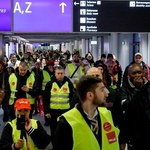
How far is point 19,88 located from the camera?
6.98 meters

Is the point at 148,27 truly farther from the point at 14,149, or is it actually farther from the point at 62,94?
the point at 14,149

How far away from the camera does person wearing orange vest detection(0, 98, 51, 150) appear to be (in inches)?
144

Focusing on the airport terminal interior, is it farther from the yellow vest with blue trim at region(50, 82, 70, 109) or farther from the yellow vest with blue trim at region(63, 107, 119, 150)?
the yellow vest with blue trim at region(63, 107, 119, 150)

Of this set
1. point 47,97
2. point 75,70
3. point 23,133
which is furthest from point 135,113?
point 75,70

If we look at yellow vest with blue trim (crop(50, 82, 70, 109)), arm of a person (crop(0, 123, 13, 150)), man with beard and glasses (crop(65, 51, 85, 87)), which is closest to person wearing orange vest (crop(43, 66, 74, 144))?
yellow vest with blue trim (crop(50, 82, 70, 109))

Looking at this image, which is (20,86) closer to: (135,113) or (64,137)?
(135,113)

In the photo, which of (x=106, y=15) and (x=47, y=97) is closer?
(x=47, y=97)

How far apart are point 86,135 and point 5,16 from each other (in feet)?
20.0

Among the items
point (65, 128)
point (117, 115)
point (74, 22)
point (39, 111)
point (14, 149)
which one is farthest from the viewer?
point (39, 111)

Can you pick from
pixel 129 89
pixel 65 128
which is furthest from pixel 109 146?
pixel 129 89

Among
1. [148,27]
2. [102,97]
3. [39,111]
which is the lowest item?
[39,111]

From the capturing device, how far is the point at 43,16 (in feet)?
28.0

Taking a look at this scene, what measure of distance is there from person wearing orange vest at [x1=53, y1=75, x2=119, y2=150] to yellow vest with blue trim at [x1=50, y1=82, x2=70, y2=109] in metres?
3.57

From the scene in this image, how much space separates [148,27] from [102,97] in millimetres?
6150
